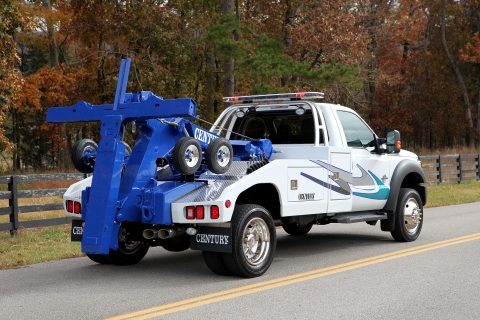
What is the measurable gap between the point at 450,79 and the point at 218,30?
3276 cm

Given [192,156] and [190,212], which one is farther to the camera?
[192,156]

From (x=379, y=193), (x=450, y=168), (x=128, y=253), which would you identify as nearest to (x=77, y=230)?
(x=128, y=253)

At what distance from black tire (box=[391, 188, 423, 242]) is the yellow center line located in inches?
17.2

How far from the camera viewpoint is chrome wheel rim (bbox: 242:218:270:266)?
7930 millimetres

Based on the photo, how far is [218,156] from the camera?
7922 mm

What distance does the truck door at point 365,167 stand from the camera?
10.0m

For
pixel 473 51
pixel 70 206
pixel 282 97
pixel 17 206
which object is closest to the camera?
pixel 70 206

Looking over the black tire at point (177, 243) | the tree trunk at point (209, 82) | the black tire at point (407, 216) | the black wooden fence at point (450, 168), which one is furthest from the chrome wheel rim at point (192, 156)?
the tree trunk at point (209, 82)

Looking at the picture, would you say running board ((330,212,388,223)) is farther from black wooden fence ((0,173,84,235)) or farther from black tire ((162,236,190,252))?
black wooden fence ((0,173,84,235))

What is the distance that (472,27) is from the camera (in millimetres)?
51406

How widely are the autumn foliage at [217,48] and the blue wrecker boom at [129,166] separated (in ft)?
38.6

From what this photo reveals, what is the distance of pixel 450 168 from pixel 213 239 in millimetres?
23913

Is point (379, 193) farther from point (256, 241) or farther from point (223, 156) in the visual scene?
point (223, 156)

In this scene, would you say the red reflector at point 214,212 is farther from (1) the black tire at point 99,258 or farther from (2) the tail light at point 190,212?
(1) the black tire at point 99,258
